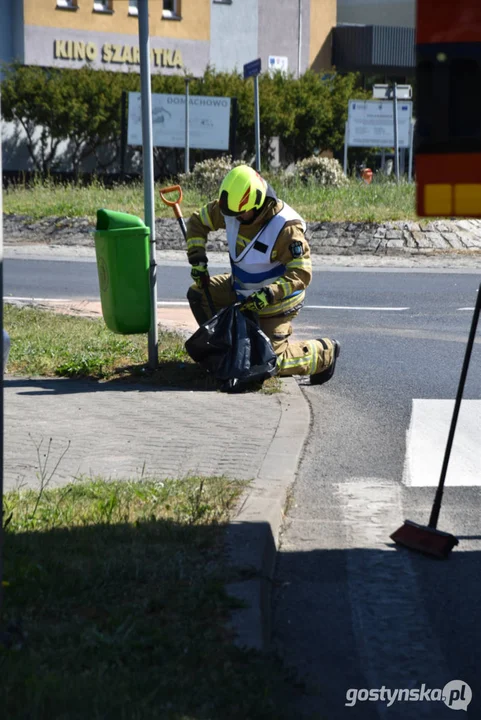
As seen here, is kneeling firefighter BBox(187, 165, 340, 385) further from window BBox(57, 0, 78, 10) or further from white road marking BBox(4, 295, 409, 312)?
window BBox(57, 0, 78, 10)

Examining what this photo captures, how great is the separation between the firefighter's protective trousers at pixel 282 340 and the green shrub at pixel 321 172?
697 inches

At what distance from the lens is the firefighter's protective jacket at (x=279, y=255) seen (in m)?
8.07

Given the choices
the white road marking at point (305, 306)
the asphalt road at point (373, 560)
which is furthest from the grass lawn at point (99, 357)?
the white road marking at point (305, 306)

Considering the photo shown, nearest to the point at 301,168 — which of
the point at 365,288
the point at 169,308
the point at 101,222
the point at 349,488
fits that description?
the point at 365,288

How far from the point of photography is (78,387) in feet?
27.3

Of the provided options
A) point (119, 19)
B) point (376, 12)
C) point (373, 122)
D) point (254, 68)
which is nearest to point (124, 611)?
point (254, 68)

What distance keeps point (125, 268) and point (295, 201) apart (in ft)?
48.4

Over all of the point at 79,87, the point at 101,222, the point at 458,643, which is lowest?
the point at 458,643

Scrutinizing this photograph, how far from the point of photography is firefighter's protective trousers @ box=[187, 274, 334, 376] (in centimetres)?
841

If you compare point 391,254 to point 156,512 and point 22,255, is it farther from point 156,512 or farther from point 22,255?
point 156,512

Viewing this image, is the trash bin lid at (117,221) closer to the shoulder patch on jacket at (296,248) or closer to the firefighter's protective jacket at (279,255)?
the firefighter's protective jacket at (279,255)

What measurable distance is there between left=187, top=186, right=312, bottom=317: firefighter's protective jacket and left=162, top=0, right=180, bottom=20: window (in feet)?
107

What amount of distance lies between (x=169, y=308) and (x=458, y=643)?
9.31m

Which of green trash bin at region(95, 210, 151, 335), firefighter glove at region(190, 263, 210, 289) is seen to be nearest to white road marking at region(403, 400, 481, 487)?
firefighter glove at region(190, 263, 210, 289)
